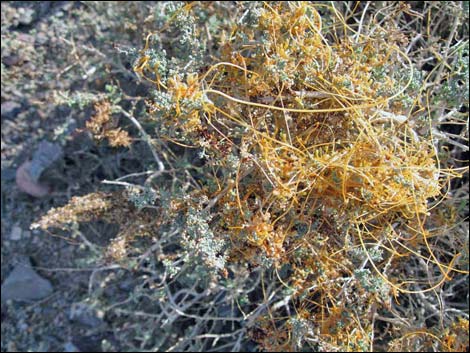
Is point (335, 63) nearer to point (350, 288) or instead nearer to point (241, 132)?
point (241, 132)

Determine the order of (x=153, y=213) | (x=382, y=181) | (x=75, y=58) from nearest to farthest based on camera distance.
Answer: (x=382, y=181), (x=153, y=213), (x=75, y=58)

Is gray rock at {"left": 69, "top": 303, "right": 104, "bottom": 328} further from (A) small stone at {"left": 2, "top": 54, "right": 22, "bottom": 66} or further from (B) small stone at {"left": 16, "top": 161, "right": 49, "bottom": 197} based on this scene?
(A) small stone at {"left": 2, "top": 54, "right": 22, "bottom": 66}

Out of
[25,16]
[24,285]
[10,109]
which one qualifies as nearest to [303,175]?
[24,285]

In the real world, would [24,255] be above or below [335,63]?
below

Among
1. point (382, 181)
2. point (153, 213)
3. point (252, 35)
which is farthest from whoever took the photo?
point (153, 213)

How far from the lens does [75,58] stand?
2.67 meters

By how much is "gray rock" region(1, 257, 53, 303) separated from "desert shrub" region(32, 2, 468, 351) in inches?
21.2

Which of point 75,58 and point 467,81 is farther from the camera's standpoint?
point 75,58

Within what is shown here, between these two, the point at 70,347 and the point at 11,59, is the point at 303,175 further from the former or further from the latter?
the point at 11,59

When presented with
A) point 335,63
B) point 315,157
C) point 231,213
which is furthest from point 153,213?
point 335,63

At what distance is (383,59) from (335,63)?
0.20 meters

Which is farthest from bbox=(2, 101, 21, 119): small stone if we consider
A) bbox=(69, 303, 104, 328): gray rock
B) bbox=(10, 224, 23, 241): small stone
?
bbox=(69, 303, 104, 328): gray rock

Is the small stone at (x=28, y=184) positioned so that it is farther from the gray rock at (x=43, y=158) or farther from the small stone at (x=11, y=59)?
the small stone at (x=11, y=59)

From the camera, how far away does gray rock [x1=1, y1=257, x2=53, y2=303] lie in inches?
109
